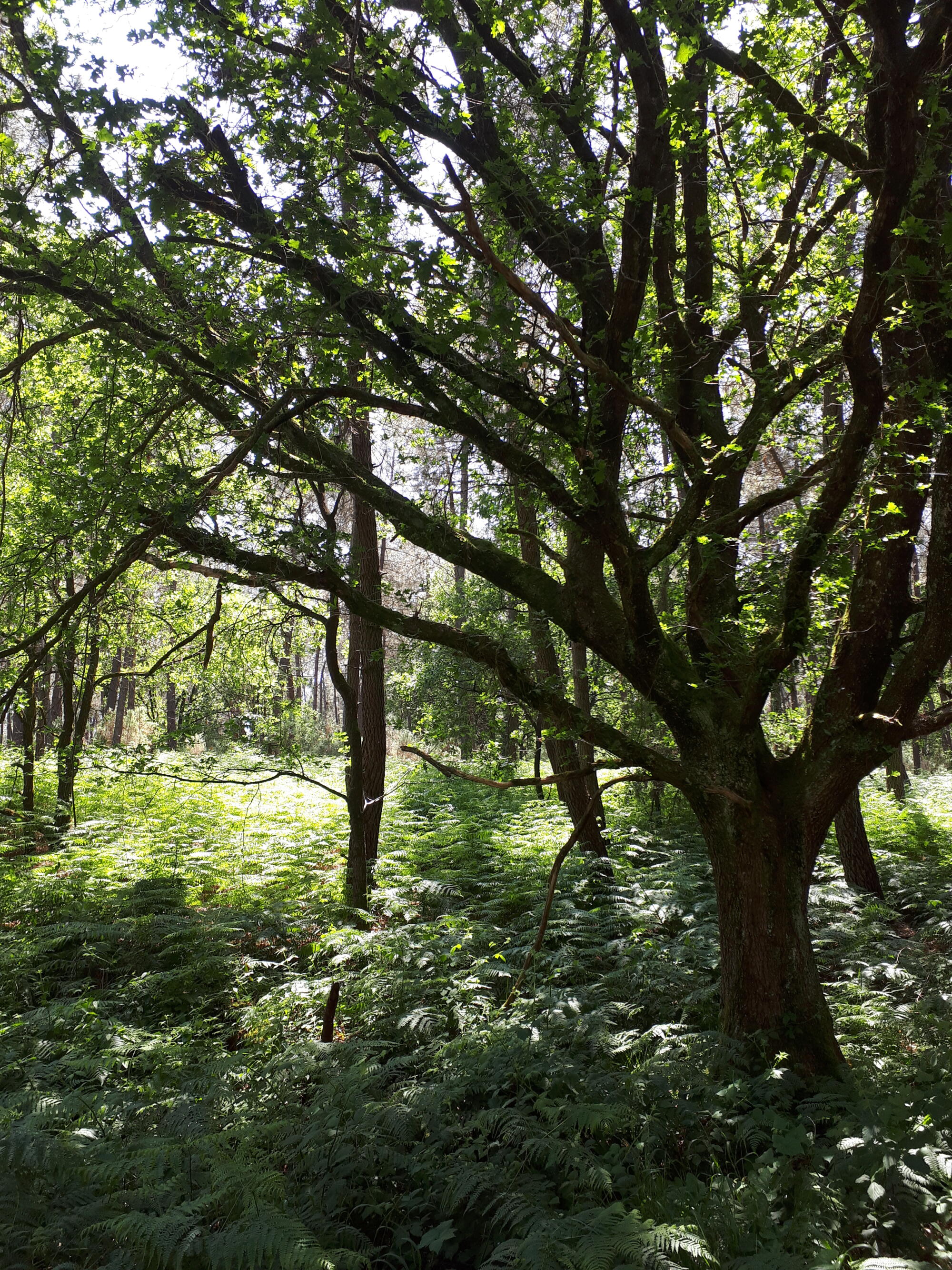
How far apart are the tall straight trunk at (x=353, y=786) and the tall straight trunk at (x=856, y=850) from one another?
5.56m

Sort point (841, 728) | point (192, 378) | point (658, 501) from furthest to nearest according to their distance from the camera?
point (658, 501) → point (192, 378) → point (841, 728)

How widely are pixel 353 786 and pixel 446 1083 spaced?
402 cm

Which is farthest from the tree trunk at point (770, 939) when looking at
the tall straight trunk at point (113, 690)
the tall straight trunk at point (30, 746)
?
the tall straight trunk at point (113, 690)

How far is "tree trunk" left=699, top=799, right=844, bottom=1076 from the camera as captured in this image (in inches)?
184

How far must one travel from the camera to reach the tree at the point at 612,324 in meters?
4.23

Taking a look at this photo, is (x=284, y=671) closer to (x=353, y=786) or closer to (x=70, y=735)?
(x=70, y=735)

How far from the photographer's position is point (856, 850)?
913cm

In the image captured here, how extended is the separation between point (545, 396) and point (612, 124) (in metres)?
1.90

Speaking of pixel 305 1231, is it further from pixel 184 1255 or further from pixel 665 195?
pixel 665 195

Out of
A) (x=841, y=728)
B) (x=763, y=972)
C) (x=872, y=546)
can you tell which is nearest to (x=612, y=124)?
(x=872, y=546)

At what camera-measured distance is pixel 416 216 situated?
488 cm

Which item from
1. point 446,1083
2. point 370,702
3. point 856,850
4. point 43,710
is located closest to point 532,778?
point 446,1083

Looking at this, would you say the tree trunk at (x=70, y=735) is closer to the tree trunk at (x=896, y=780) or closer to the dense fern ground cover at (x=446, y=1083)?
the dense fern ground cover at (x=446, y=1083)

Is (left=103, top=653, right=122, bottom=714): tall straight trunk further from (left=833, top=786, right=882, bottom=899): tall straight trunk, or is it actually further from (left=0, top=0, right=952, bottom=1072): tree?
(left=833, top=786, right=882, bottom=899): tall straight trunk
